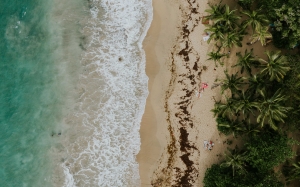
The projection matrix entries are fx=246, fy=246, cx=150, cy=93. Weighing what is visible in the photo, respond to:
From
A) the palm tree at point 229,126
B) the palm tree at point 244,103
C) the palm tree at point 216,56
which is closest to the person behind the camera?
the palm tree at point 244,103

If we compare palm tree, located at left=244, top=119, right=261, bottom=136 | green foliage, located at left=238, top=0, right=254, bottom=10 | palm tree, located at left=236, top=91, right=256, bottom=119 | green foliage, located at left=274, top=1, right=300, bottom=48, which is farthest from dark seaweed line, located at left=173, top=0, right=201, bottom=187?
green foliage, located at left=274, top=1, right=300, bottom=48

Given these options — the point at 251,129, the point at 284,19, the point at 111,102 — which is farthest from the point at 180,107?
the point at 284,19

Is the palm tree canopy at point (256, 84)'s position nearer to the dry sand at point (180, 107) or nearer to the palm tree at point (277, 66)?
the palm tree at point (277, 66)

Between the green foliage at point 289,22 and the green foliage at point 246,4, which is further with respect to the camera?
the green foliage at point 246,4

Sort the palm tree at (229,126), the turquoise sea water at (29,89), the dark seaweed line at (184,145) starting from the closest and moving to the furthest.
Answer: the palm tree at (229,126), the dark seaweed line at (184,145), the turquoise sea water at (29,89)

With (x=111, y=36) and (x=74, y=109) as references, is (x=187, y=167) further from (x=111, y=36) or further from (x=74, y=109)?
(x=111, y=36)

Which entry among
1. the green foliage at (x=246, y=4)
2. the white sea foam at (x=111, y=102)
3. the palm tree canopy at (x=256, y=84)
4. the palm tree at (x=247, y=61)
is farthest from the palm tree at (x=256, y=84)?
the white sea foam at (x=111, y=102)
